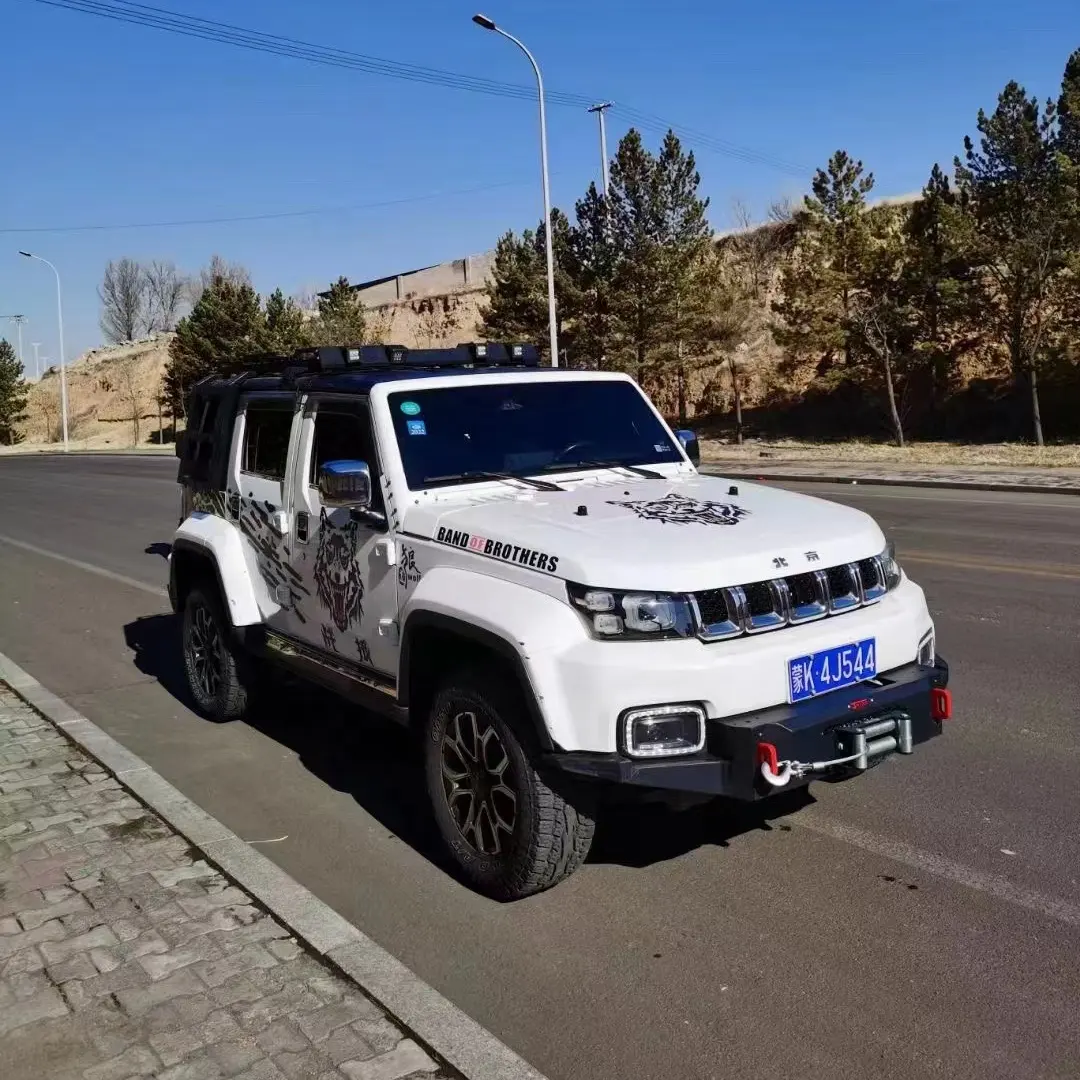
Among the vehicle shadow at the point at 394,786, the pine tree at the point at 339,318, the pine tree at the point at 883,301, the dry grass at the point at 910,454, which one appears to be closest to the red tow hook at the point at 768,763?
the vehicle shadow at the point at 394,786

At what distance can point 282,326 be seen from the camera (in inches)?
2165

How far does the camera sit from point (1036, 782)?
4852 mm

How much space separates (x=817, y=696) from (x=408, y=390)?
2231 millimetres

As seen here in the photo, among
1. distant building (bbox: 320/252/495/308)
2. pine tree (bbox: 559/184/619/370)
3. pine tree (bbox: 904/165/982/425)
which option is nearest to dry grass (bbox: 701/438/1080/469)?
pine tree (bbox: 904/165/982/425)

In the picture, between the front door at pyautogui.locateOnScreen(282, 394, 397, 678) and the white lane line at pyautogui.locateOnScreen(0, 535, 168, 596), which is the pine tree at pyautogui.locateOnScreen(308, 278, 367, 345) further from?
the front door at pyautogui.locateOnScreen(282, 394, 397, 678)

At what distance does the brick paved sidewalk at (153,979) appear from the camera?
3045mm

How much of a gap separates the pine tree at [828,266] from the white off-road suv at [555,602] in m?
26.9

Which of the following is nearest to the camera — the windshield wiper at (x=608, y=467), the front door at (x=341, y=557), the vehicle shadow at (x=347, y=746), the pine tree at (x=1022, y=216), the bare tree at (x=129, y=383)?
the front door at (x=341, y=557)

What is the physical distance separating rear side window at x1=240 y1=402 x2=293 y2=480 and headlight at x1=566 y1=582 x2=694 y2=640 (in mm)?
2517

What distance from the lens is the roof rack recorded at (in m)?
5.52

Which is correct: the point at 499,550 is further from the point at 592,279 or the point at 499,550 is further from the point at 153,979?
the point at 592,279

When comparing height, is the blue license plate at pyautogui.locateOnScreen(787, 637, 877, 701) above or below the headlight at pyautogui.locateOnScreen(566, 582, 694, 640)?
below

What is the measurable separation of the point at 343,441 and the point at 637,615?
2.04 m

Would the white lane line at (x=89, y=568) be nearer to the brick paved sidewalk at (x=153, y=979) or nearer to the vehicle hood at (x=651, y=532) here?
the brick paved sidewalk at (x=153, y=979)
